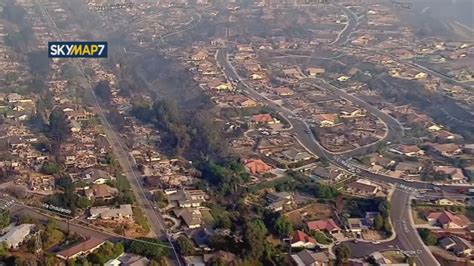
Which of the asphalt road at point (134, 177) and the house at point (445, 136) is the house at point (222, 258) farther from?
the house at point (445, 136)

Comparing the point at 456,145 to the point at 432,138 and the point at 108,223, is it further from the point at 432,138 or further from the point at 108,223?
the point at 108,223

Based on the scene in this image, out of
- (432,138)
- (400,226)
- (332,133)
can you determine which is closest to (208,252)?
(400,226)

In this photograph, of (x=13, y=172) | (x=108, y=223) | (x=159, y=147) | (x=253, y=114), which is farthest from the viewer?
(x=253, y=114)

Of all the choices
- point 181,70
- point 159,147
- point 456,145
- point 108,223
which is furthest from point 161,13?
point 108,223

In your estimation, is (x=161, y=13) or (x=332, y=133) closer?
(x=332, y=133)

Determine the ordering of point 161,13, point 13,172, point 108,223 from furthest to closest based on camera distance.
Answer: point 161,13 → point 13,172 → point 108,223
